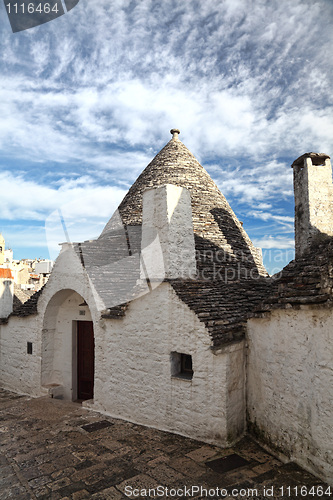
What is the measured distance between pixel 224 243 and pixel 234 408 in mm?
4451

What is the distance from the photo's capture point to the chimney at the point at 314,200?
24.9ft

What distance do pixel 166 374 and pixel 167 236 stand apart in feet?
8.66

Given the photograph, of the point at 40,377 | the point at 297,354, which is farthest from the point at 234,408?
the point at 40,377

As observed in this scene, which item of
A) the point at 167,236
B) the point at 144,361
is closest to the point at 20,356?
the point at 144,361

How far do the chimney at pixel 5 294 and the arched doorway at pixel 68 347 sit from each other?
7.77 ft

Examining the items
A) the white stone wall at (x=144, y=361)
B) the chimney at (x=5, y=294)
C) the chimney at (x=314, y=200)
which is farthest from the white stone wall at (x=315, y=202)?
the chimney at (x=5, y=294)

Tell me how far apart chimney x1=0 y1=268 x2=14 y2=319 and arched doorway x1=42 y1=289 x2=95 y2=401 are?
2368 millimetres

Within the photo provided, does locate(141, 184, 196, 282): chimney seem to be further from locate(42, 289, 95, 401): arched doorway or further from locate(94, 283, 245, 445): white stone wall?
locate(42, 289, 95, 401): arched doorway

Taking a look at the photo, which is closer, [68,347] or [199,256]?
[199,256]

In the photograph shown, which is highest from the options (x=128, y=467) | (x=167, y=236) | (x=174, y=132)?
(x=174, y=132)

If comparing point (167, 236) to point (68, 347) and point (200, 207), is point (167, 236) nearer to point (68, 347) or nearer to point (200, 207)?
point (200, 207)

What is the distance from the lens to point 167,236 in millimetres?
6852

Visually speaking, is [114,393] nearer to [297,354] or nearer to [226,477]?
[226,477]

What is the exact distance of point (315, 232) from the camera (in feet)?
24.8
